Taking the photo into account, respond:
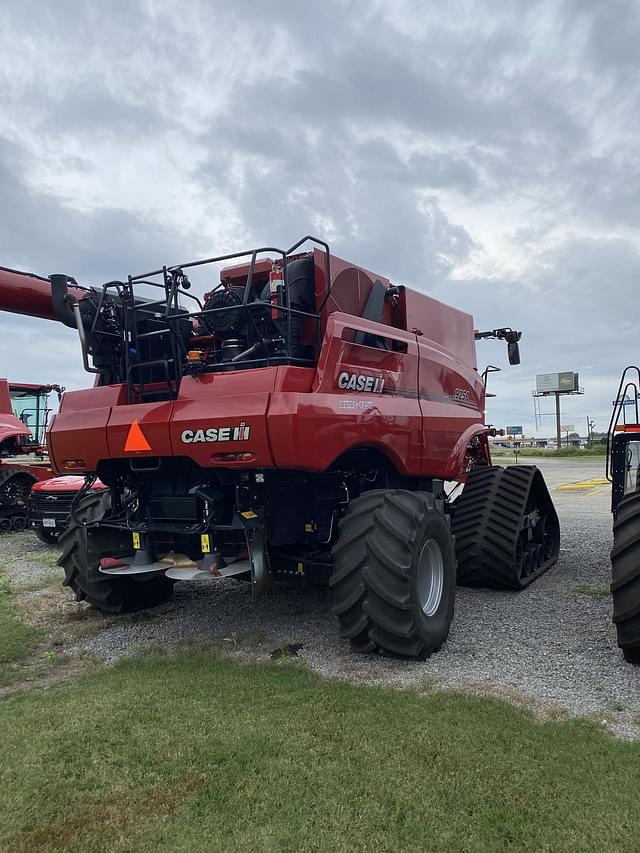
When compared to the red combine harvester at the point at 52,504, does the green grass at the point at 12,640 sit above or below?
below

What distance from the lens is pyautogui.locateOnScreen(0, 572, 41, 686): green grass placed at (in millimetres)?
4914

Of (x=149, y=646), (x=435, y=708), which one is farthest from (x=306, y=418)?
(x=149, y=646)

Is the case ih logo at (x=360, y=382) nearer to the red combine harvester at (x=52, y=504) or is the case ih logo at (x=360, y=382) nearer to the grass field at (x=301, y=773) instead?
the grass field at (x=301, y=773)

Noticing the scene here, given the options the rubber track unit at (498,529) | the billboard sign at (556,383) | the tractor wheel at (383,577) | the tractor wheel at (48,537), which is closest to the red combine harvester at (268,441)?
the tractor wheel at (383,577)

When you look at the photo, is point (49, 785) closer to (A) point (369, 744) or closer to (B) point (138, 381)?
(A) point (369, 744)

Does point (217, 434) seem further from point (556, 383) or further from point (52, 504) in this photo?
point (556, 383)

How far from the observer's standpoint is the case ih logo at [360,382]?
5048mm

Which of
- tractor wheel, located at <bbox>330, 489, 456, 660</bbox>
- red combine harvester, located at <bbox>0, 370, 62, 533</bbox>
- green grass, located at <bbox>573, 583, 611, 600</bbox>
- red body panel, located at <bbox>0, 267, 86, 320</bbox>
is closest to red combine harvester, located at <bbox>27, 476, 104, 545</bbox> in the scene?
red combine harvester, located at <bbox>0, 370, 62, 533</bbox>

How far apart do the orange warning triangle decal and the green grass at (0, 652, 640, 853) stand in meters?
1.79

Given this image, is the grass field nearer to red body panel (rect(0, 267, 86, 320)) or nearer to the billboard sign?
red body panel (rect(0, 267, 86, 320))

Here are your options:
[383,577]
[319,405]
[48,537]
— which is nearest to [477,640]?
[383,577]

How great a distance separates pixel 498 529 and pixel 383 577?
282cm

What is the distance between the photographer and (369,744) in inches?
136

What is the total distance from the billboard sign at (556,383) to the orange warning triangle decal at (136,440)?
195 feet
